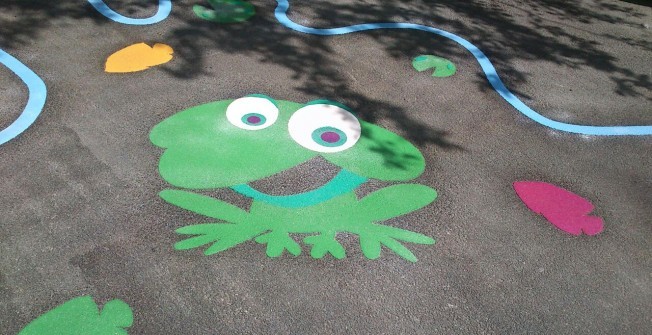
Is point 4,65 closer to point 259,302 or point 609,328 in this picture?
point 259,302

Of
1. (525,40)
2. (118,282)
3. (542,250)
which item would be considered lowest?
(118,282)

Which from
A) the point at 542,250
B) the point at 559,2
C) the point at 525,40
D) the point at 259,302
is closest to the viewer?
the point at 259,302

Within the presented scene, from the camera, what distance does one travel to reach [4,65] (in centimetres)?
503

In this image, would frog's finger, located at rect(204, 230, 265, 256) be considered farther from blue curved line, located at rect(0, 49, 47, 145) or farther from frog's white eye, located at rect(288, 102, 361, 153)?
blue curved line, located at rect(0, 49, 47, 145)

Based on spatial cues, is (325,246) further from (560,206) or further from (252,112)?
(560,206)

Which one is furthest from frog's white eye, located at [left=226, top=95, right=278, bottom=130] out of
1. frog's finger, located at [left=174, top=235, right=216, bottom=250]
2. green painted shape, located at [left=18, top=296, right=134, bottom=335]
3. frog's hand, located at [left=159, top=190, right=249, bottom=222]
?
green painted shape, located at [left=18, top=296, right=134, bottom=335]

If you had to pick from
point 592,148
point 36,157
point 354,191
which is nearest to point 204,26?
point 36,157

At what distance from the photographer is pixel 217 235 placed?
3.69m

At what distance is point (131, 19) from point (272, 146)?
2.58m

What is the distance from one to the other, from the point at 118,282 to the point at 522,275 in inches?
101

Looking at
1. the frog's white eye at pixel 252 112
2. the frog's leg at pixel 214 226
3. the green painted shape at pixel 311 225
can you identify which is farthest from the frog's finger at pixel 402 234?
the frog's white eye at pixel 252 112

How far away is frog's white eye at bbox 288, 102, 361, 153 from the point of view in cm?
456

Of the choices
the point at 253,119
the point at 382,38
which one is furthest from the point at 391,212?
the point at 382,38

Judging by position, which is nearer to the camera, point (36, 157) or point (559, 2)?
point (36, 157)
